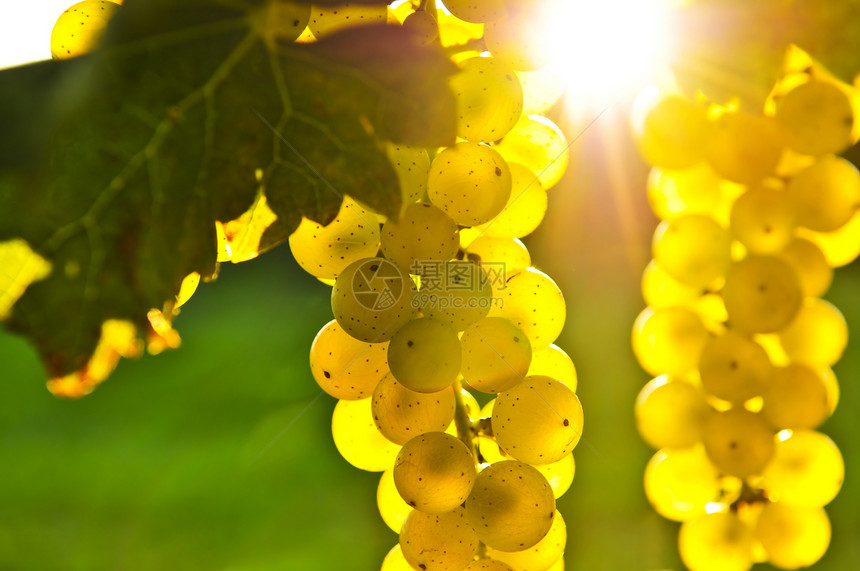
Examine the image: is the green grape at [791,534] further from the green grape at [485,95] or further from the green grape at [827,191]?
the green grape at [485,95]

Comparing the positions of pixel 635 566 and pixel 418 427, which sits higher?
pixel 418 427

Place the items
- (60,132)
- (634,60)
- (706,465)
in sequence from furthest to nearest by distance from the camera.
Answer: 1. (706,465)
2. (634,60)
3. (60,132)

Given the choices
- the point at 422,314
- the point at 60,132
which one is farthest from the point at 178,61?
the point at 422,314

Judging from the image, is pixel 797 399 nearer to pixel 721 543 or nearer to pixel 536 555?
pixel 721 543

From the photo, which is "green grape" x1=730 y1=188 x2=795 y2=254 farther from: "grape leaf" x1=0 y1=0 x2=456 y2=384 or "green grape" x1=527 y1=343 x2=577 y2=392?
"grape leaf" x1=0 y1=0 x2=456 y2=384

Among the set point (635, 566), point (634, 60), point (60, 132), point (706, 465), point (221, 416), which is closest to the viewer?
point (60, 132)

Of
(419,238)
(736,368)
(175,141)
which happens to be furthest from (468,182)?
(736,368)

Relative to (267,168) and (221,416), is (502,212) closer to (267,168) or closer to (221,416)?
(267,168)

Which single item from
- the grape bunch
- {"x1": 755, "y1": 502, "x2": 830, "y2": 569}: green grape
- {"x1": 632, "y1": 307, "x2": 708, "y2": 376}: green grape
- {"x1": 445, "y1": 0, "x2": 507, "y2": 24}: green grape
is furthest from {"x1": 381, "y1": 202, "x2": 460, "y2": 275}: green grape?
{"x1": 755, "y1": 502, "x2": 830, "y2": 569}: green grape
